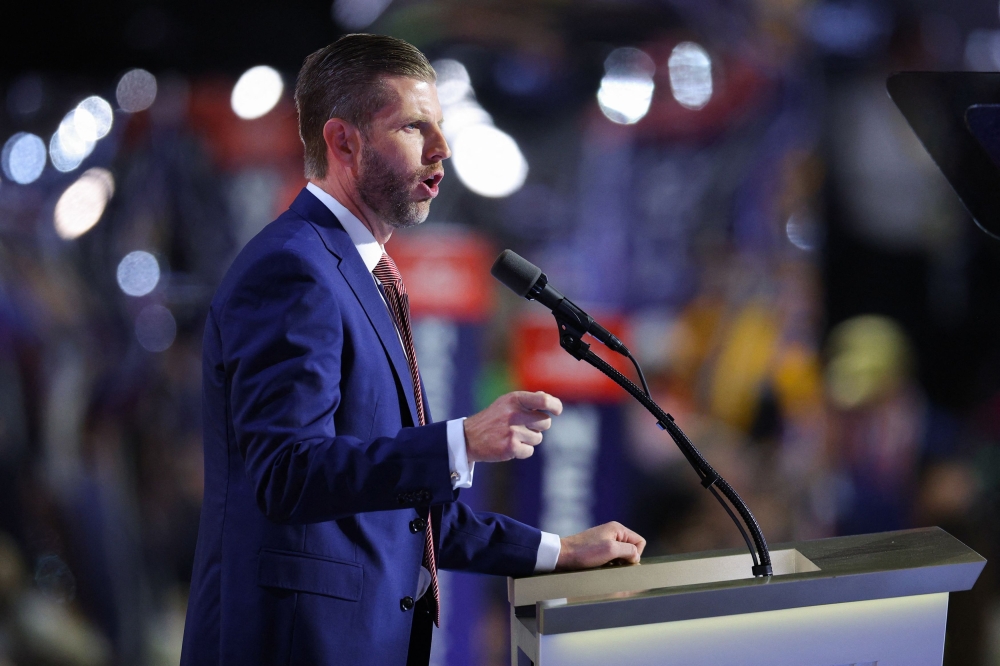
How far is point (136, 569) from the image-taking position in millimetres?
2914

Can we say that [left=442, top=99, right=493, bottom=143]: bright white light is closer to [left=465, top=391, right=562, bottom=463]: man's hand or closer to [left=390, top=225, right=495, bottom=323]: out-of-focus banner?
[left=390, top=225, right=495, bottom=323]: out-of-focus banner

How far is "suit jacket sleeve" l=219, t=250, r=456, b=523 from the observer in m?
1.09

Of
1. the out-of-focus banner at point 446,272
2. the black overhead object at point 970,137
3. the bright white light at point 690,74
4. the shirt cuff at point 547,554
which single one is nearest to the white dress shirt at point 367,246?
the shirt cuff at point 547,554

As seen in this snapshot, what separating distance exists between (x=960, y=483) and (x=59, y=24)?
357 cm

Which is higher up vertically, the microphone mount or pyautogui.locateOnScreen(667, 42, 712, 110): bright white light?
pyautogui.locateOnScreen(667, 42, 712, 110): bright white light

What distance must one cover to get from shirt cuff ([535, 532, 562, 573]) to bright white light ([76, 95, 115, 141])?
221cm

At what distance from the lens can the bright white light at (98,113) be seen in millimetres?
2854

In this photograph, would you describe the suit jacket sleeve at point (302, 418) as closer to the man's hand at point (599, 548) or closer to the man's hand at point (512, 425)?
the man's hand at point (512, 425)

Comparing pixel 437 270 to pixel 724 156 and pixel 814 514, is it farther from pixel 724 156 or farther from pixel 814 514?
pixel 814 514

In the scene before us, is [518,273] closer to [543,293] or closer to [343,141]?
[543,293]

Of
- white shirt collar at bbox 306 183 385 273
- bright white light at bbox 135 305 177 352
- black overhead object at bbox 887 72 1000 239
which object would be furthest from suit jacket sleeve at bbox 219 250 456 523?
bright white light at bbox 135 305 177 352

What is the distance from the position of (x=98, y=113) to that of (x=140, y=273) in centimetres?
52

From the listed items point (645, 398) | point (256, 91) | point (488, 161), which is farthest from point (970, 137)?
point (256, 91)

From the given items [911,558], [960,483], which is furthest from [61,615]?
[960,483]
